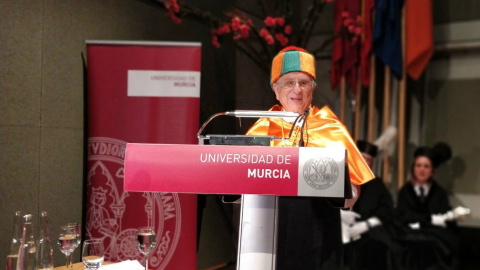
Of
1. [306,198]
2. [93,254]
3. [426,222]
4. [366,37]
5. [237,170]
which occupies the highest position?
[366,37]

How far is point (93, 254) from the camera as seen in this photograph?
6.33ft

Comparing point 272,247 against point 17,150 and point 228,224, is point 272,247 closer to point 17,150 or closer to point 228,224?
point 228,224

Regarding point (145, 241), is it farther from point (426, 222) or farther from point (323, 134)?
point (426, 222)

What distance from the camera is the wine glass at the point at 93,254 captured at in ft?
6.21

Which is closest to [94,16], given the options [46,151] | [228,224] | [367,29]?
[46,151]

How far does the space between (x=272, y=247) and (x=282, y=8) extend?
3.40 meters

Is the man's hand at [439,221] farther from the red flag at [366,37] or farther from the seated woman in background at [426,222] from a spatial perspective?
the red flag at [366,37]

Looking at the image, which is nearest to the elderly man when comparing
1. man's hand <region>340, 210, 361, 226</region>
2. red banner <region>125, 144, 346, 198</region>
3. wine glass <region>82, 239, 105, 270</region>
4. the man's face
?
the man's face

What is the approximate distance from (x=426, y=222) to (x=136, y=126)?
260cm

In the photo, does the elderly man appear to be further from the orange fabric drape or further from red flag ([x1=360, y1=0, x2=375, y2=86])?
red flag ([x1=360, y1=0, x2=375, y2=86])

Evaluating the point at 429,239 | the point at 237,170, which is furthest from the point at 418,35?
the point at 237,170

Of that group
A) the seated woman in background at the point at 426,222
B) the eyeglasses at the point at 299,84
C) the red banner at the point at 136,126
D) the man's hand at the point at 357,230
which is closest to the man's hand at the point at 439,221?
the seated woman in background at the point at 426,222

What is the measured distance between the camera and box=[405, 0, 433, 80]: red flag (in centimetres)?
486

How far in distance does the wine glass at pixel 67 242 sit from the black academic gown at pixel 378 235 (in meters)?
3.03
